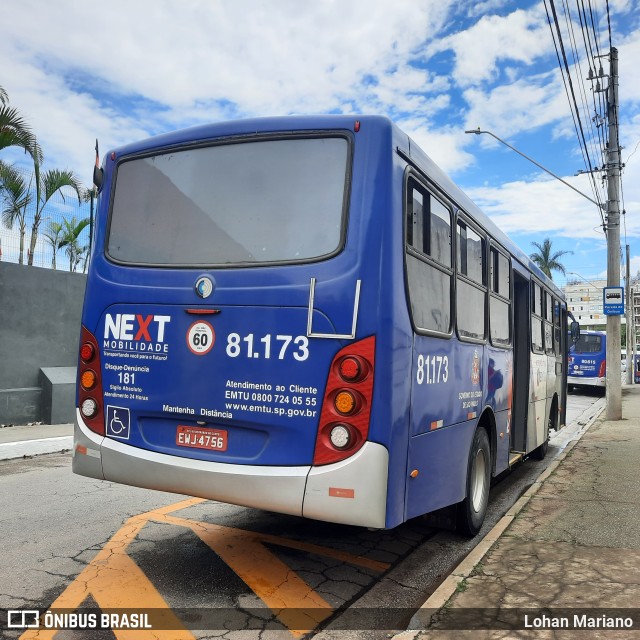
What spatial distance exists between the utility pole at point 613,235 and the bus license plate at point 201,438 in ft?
47.3

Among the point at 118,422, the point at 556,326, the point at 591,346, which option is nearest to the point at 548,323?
the point at 556,326

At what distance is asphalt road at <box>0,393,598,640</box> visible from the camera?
3748 millimetres

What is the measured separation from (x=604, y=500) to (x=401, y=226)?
172 inches

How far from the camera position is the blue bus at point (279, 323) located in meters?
3.71

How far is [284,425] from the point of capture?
3.81 metres

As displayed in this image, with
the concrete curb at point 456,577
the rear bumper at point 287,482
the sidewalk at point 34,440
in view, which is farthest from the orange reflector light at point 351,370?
the sidewalk at point 34,440

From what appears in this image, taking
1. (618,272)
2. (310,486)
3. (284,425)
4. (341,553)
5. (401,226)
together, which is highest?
(618,272)

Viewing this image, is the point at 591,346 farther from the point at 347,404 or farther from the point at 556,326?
the point at 347,404

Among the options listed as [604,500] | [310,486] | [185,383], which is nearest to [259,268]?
[185,383]

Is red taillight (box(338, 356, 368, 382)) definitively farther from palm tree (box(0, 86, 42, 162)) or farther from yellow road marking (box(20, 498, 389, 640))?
palm tree (box(0, 86, 42, 162))

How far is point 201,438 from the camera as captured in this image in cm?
406

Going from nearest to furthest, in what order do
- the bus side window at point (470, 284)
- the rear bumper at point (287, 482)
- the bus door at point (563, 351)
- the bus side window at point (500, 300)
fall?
the rear bumper at point (287, 482), the bus side window at point (470, 284), the bus side window at point (500, 300), the bus door at point (563, 351)

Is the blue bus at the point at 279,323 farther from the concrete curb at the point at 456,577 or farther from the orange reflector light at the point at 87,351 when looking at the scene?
the concrete curb at the point at 456,577

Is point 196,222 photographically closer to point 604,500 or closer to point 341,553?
point 341,553
